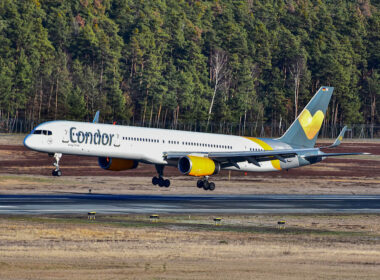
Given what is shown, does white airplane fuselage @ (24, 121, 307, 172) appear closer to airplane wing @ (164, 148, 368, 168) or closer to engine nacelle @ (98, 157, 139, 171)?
airplane wing @ (164, 148, 368, 168)

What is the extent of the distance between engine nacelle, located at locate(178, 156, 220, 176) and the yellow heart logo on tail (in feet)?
50.9

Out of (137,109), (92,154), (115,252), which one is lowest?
(115,252)

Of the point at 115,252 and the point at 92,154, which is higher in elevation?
the point at 92,154

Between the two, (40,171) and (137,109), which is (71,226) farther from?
(137,109)

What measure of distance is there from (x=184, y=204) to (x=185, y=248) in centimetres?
2128

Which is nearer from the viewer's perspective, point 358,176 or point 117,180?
point 117,180

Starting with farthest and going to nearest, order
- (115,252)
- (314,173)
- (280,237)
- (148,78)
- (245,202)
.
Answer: (148,78) → (314,173) → (245,202) → (280,237) → (115,252)

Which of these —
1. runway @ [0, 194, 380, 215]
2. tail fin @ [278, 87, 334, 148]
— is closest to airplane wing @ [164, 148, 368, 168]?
runway @ [0, 194, 380, 215]

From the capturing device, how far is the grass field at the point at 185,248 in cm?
2688

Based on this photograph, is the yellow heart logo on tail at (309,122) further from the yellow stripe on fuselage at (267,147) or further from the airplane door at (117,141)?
the airplane door at (117,141)

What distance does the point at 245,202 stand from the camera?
56.8 meters

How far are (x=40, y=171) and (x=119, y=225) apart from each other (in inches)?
2010

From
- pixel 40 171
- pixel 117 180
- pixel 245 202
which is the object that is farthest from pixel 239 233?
pixel 40 171

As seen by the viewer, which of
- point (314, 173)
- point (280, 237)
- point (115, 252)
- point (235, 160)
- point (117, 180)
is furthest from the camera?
point (314, 173)
